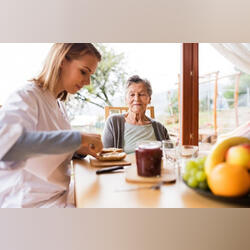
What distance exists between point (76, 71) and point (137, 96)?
0.64 metres

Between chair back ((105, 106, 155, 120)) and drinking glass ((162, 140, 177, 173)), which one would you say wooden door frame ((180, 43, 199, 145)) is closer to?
chair back ((105, 106, 155, 120))

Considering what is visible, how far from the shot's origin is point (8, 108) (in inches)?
26.0

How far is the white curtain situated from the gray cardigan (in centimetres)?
57

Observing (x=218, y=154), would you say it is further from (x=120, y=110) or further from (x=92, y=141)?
(x=120, y=110)

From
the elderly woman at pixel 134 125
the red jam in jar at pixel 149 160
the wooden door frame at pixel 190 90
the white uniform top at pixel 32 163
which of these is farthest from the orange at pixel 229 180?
the wooden door frame at pixel 190 90

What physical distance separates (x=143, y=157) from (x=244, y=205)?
26 cm

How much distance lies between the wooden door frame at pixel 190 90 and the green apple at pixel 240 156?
1.16 metres

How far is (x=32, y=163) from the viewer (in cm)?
75

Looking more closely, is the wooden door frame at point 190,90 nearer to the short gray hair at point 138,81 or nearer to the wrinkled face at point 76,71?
the short gray hair at point 138,81

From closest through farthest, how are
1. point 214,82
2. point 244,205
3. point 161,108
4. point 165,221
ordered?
point 244,205
point 165,221
point 214,82
point 161,108

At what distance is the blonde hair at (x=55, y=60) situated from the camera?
0.81 m

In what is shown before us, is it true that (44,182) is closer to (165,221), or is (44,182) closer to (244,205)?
(165,221)
